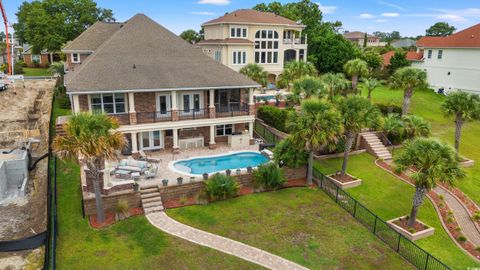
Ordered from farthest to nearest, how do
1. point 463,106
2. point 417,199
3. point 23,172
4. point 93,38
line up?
point 93,38
point 463,106
point 23,172
point 417,199

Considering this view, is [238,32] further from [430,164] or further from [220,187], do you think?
[430,164]

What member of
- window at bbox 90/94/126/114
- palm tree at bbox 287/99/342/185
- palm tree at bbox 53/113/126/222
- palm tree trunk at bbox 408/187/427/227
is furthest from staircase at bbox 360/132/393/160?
palm tree at bbox 53/113/126/222

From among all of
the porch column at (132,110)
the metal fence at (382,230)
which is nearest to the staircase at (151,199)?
the porch column at (132,110)

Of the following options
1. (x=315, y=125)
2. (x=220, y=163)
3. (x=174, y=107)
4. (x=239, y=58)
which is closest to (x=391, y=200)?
(x=315, y=125)

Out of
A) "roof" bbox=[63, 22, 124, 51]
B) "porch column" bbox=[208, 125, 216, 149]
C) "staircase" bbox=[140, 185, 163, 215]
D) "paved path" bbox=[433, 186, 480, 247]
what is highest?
"roof" bbox=[63, 22, 124, 51]

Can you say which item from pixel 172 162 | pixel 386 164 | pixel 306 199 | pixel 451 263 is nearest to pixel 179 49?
pixel 172 162

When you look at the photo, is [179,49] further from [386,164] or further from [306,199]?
[386,164]

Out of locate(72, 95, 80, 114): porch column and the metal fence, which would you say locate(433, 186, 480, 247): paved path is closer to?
the metal fence
